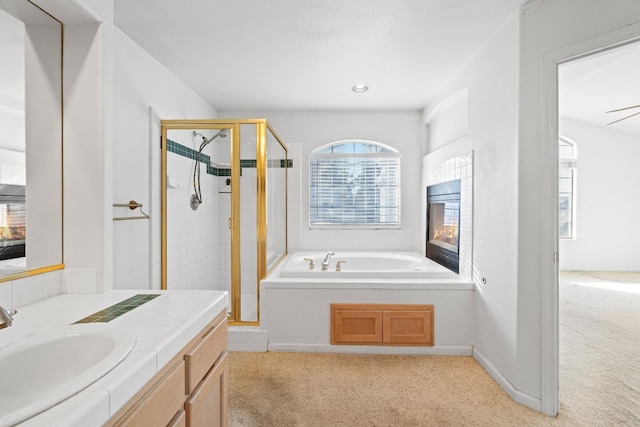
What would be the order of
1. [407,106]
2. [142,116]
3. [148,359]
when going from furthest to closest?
[407,106]
[142,116]
[148,359]

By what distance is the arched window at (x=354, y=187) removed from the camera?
4.02m

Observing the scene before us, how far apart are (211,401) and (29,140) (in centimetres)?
123

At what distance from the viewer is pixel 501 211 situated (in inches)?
82.4

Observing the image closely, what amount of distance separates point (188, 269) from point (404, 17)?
2.56 meters

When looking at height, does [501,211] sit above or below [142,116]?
below

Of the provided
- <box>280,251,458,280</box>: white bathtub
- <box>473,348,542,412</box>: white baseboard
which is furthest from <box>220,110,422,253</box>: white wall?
<box>473,348,542,412</box>: white baseboard

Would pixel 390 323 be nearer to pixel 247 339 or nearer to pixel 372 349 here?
pixel 372 349

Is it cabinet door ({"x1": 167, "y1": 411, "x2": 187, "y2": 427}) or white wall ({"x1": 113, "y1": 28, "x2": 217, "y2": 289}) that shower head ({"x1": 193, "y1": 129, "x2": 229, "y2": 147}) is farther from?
cabinet door ({"x1": 167, "y1": 411, "x2": 187, "y2": 427})

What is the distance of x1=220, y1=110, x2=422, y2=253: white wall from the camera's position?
3.95m

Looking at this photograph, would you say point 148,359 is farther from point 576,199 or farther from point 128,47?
point 576,199

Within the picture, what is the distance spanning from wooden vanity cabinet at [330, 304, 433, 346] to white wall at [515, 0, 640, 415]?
2.38 ft

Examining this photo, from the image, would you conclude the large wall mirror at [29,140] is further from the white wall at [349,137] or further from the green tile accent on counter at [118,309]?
the white wall at [349,137]

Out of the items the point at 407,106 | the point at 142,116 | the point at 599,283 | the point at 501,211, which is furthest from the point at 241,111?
the point at 599,283

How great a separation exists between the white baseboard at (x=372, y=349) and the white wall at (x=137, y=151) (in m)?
1.20
